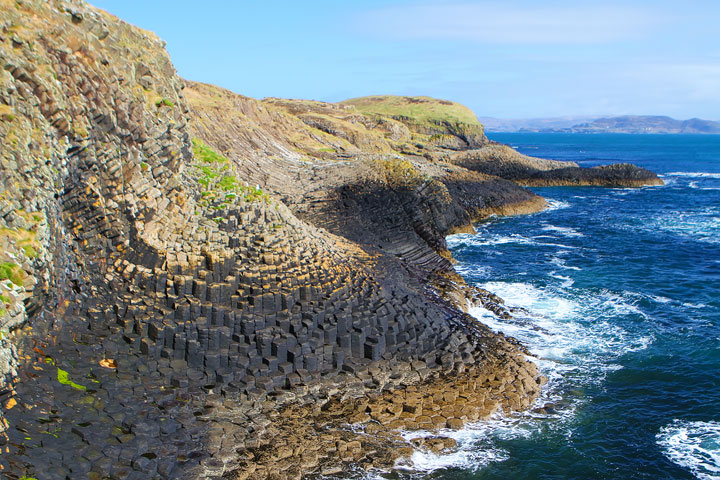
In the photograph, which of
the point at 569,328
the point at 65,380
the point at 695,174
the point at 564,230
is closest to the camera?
the point at 65,380

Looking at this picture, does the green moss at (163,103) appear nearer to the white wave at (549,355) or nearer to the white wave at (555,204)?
the white wave at (549,355)

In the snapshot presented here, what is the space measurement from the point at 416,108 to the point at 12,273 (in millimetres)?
124060

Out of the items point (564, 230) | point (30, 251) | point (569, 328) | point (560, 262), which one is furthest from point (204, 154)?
point (564, 230)

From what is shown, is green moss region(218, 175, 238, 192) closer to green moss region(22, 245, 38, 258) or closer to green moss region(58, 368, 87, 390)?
green moss region(22, 245, 38, 258)

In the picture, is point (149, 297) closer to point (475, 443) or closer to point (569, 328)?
point (475, 443)

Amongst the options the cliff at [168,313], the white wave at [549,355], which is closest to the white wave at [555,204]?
the white wave at [549,355]

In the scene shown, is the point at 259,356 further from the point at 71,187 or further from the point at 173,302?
the point at 71,187

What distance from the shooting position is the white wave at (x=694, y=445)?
17188 millimetres

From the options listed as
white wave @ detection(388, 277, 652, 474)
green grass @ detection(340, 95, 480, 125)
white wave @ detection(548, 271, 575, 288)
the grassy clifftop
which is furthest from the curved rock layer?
green grass @ detection(340, 95, 480, 125)

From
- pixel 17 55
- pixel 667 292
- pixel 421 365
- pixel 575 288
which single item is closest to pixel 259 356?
pixel 421 365

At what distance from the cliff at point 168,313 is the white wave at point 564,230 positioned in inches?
1013

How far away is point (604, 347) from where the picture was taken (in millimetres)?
25219

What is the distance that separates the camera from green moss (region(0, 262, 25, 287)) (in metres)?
15.2

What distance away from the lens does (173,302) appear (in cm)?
1991
